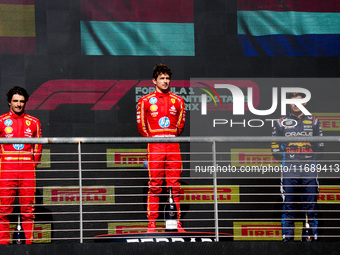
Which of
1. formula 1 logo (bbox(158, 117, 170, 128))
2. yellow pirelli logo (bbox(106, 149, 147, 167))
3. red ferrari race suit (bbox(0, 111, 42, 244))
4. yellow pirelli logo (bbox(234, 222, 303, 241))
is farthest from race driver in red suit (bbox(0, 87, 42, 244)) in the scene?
yellow pirelli logo (bbox(234, 222, 303, 241))

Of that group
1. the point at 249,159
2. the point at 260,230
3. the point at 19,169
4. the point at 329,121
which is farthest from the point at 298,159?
the point at 19,169

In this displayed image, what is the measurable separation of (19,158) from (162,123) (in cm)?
144

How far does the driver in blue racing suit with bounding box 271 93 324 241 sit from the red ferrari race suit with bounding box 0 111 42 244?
2374 mm

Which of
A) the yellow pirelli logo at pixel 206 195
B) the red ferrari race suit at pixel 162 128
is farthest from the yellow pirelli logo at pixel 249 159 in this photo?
the red ferrari race suit at pixel 162 128

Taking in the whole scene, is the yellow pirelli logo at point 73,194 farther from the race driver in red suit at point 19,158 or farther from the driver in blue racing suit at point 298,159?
the driver in blue racing suit at point 298,159

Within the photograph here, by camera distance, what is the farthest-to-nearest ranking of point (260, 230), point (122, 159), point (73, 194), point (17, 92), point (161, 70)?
1. point (260, 230)
2. point (122, 159)
3. point (73, 194)
4. point (17, 92)
5. point (161, 70)

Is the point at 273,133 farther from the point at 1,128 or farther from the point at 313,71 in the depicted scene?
the point at 1,128

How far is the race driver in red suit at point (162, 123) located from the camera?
517 cm

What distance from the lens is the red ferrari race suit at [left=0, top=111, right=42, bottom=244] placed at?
5207mm

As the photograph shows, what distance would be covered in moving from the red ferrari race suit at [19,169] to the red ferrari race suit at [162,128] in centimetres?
107

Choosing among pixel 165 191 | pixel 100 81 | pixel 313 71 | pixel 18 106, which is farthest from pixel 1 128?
pixel 313 71

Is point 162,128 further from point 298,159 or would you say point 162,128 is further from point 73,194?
point 298,159

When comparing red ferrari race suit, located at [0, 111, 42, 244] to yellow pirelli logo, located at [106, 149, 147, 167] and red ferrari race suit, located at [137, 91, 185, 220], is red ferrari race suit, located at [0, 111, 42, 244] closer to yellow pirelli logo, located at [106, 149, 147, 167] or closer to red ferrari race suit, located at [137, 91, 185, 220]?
yellow pirelli logo, located at [106, 149, 147, 167]

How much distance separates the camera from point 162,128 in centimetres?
540
